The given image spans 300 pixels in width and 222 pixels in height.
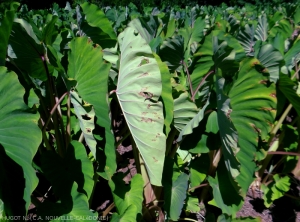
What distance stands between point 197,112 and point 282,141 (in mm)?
1113

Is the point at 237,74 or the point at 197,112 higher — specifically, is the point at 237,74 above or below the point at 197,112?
above

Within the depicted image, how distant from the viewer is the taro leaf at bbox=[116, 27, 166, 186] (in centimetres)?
122

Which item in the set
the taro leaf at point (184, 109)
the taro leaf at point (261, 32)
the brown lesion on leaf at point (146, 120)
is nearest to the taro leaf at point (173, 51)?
the taro leaf at point (184, 109)

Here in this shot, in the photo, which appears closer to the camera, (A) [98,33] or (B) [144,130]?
(B) [144,130]

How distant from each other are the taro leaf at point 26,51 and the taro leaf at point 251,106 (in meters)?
0.79

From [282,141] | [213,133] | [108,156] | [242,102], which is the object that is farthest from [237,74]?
[282,141]

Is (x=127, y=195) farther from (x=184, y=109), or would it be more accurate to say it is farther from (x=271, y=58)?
(x=271, y=58)

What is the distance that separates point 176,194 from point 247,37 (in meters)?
1.04

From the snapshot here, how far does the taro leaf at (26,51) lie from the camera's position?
3.74 ft

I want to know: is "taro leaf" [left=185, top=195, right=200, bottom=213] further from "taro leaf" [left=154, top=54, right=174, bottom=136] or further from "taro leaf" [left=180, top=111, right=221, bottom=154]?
"taro leaf" [left=154, top=54, right=174, bottom=136]

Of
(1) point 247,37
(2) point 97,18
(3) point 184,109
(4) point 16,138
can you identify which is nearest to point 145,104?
(3) point 184,109

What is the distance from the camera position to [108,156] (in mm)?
1353

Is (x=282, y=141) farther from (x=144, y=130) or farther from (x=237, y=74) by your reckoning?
(x=144, y=130)

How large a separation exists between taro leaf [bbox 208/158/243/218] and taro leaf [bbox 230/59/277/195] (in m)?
0.18
